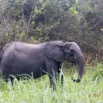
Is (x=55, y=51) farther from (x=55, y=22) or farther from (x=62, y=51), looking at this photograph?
(x=55, y=22)

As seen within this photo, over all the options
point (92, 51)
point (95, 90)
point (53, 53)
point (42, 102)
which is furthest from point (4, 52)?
point (92, 51)

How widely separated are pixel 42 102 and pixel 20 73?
278 cm

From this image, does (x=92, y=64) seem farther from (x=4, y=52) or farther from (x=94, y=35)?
(x=4, y=52)

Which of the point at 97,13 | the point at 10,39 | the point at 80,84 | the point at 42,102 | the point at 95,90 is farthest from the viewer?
the point at 97,13

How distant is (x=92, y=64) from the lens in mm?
11023

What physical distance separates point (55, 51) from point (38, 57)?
38 cm

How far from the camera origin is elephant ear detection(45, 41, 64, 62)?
7.75 meters

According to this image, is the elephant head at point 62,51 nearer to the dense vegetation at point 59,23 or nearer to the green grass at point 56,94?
the green grass at point 56,94

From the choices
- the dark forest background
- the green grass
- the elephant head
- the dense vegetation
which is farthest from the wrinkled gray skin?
the dark forest background

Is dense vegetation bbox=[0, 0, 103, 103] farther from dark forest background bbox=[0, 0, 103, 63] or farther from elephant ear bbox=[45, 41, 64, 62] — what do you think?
elephant ear bbox=[45, 41, 64, 62]

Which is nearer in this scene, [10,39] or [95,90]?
[95,90]

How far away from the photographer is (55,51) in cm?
781

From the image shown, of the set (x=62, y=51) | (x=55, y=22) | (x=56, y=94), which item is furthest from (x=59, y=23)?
(x=56, y=94)

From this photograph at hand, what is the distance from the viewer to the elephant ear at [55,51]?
7754 mm
